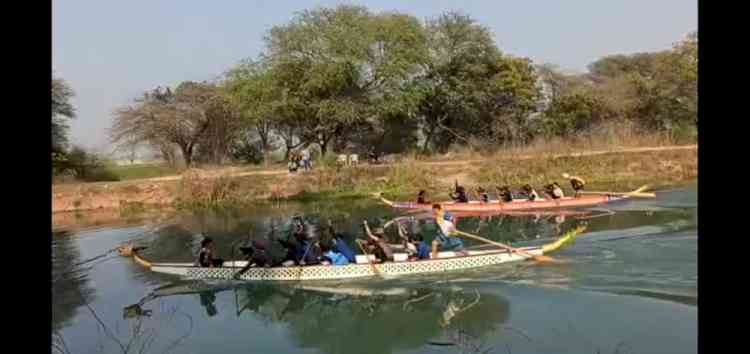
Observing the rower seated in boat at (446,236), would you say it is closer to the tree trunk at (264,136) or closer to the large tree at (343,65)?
the large tree at (343,65)

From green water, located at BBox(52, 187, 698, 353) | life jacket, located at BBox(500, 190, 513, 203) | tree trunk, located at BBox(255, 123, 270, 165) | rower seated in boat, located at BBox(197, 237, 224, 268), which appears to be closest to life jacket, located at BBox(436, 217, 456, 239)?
green water, located at BBox(52, 187, 698, 353)

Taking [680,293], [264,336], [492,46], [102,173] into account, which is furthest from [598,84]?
[264,336]

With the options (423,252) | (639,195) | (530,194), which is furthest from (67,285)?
(639,195)

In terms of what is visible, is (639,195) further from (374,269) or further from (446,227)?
(374,269)

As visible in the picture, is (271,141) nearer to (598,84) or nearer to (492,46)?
(492,46)

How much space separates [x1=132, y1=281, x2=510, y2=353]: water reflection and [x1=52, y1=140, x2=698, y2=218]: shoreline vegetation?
13987 millimetres

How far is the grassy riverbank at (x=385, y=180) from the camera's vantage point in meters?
26.8

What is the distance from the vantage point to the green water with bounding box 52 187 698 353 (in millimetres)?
9367

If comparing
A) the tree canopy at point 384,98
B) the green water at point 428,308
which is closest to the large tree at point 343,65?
the tree canopy at point 384,98

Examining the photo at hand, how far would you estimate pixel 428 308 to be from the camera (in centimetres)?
1092

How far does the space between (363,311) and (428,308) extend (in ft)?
3.63

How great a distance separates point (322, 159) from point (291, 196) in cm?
246

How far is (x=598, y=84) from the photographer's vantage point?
41781 mm

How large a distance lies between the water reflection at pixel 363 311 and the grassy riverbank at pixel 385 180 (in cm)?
1420
